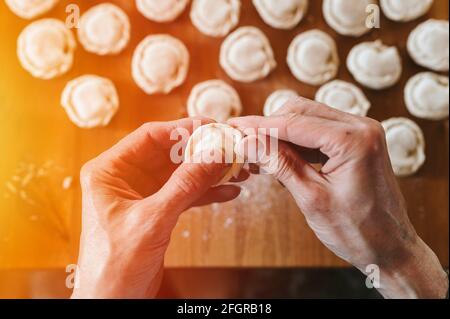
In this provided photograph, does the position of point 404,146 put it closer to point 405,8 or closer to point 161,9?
point 405,8

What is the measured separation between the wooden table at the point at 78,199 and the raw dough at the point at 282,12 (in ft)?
0.71

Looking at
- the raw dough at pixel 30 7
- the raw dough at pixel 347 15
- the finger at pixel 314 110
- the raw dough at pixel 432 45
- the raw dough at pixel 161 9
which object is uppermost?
the raw dough at pixel 30 7

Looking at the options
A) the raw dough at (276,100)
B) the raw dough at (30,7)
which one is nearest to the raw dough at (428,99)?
the raw dough at (276,100)

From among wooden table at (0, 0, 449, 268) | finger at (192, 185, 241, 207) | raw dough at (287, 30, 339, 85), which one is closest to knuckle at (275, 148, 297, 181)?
finger at (192, 185, 241, 207)

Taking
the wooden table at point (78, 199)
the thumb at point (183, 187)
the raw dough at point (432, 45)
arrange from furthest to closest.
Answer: the raw dough at point (432, 45)
the wooden table at point (78, 199)
the thumb at point (183, 187)

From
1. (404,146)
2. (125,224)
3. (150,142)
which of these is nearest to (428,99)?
(404,146)

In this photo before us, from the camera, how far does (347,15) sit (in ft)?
3.94

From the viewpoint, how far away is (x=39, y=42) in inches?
46.4

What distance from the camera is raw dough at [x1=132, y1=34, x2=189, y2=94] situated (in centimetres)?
118

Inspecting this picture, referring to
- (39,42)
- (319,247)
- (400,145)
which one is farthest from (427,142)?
(39,42)

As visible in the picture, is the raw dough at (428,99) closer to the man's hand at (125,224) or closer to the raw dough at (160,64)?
the raw dough at (160,64)

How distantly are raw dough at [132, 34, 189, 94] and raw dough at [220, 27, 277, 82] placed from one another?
11 cm

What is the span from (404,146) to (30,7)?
1003mm

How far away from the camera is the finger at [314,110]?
2.27ft
